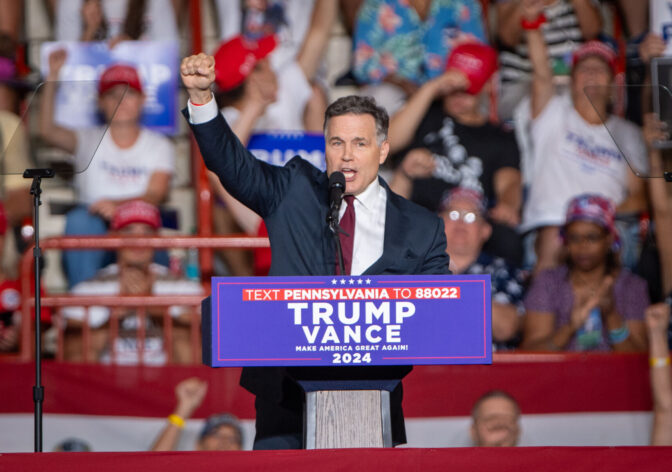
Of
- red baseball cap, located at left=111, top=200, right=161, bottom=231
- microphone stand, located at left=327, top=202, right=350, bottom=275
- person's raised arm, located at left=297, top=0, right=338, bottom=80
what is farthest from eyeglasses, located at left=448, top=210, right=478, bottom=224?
microphone stand, located at left=327, top=202, right=350, bottom=275

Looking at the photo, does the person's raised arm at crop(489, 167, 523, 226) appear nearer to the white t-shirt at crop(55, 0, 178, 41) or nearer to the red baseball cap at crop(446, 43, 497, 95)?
the red baseball cap at crop(446, 43, 497, 95)

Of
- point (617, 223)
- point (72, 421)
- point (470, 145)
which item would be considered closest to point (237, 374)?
point (72, 421)

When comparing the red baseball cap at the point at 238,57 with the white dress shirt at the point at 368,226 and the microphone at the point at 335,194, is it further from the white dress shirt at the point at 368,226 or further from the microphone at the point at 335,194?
the microphone at the point at 335,194

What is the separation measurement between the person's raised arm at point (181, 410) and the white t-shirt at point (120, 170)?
4.86ft

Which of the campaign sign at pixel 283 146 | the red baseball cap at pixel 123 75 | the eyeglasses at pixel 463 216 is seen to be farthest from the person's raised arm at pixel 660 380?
the red baseball cap at pixel 123 75

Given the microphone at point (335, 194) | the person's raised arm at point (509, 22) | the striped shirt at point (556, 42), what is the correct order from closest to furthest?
1. the microphone at point (335, 194)
2. the person's raised arm at point (509, 22)
3. the striped shirt at point (556, 42)

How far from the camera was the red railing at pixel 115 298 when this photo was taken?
513 cm

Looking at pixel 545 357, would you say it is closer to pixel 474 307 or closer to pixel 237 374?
pixel 237 374

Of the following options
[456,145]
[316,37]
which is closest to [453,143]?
[456,145]

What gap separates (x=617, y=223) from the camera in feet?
19.7

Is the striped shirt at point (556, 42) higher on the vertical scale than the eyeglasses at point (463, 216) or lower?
higher

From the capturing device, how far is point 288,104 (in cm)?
619

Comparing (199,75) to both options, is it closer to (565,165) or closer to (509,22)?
(565,165)

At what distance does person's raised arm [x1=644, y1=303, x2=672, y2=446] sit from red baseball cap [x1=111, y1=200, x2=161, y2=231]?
2.49 metres
